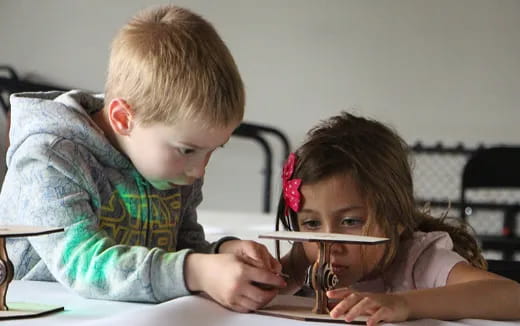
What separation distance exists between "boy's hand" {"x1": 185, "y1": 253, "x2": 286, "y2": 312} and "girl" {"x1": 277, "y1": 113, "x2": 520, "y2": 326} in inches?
9.8

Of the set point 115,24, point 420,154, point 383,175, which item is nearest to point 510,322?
point 383,175

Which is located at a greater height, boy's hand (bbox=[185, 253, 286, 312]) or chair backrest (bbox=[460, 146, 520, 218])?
boy's hand (bbox=[185, 253, 286, 312])

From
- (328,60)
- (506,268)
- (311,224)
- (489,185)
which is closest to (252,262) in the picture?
(311,224)

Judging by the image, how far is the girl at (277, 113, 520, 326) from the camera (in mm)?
1121

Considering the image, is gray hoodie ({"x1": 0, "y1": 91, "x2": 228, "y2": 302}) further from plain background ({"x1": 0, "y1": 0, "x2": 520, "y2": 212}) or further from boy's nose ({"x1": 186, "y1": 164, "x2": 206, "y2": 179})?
plain background ({"x1": 0, "y1": 0, "x2": 520, "y2": 212})

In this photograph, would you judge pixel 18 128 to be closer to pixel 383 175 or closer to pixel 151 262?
pixel 151 262

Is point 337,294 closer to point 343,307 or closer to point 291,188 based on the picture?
point 343,307

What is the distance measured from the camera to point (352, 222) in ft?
3.79

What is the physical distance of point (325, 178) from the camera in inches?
46.2

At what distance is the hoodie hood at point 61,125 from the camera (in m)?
1.02

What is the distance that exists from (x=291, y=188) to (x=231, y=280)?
37 cm

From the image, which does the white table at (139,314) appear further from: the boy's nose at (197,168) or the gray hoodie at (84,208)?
the boy's nose at (197,168)

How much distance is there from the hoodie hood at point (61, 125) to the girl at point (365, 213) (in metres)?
0.27

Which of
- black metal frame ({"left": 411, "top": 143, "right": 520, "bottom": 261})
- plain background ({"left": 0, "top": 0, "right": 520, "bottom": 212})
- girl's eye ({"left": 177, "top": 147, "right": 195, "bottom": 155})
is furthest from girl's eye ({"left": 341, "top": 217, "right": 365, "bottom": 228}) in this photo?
plain background ({"left": 0, "top": 0, "right": 520, "bottom": 212})
